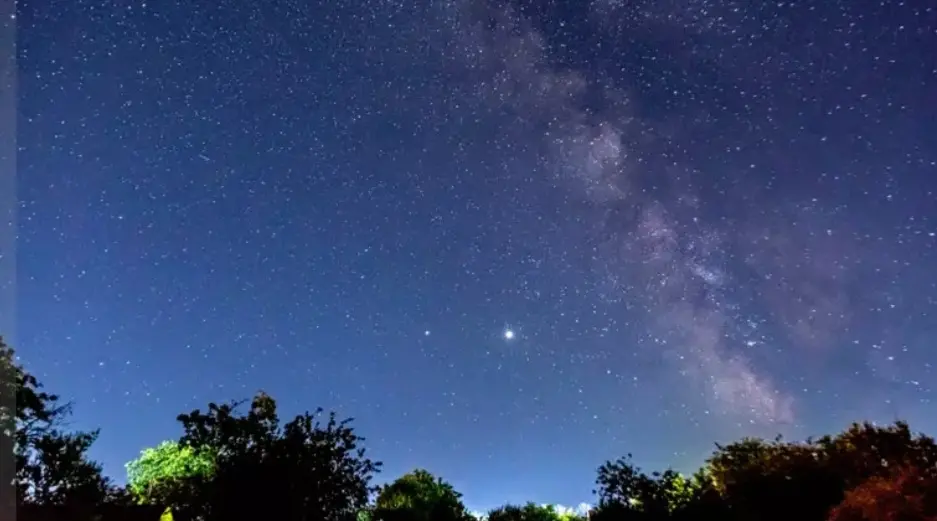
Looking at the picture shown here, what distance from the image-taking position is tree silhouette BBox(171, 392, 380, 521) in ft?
99.7

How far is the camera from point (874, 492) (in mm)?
23984

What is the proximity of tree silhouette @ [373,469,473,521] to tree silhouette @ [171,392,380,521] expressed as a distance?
2323 centimetres

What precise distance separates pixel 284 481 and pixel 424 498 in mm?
49109

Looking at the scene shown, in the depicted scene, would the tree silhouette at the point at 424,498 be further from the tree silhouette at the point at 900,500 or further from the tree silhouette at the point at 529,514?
the tree silhouette at the point at 900,500

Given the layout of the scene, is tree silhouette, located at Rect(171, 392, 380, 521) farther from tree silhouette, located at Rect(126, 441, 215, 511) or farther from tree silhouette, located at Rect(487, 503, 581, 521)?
tree silhouette, located at Rect(487, 503, 581, 521)

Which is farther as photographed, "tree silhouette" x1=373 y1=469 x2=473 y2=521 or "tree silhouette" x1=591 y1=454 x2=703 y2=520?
"tree silhouette" x1=373 y1=469 x2=473 y2=521

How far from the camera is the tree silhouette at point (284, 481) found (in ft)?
99.7

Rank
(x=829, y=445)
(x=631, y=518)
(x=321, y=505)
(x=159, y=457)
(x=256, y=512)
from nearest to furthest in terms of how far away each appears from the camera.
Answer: (x=256, y=512) → (x=321, y=505) → (x=631, y=518) → (x=829, y=445) → (x=159, y=457)

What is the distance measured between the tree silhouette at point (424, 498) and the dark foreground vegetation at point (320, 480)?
66.3 ft

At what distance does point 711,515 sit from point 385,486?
170ft

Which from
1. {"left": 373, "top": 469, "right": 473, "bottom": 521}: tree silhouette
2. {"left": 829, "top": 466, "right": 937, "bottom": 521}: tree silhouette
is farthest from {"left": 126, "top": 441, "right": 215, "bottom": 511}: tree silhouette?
{"left": 829, "top": 466, "right": 937, "bottom": 521}: tree silhouette

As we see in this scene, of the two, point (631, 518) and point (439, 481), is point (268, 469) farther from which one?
point (439, 481)

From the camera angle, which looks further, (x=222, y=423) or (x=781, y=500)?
(x=222, y=423)

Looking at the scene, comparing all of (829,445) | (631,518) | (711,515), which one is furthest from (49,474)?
(829,445)
